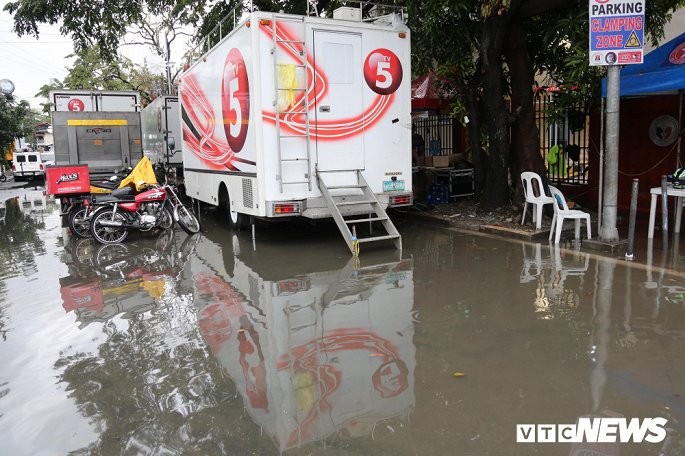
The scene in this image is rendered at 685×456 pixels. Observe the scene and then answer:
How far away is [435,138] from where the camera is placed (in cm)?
1611

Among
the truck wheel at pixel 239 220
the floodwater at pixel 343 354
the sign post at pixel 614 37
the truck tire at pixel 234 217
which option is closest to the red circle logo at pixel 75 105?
the truck tire at pixel 234 217

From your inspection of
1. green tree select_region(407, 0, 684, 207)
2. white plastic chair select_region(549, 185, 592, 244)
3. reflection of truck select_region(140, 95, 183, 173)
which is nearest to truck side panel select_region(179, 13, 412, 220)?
green tree select_region(407, 0, 684, 207)

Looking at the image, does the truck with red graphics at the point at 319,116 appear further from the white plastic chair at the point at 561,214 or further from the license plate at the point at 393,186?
the white plastic chair at the point at 561,214

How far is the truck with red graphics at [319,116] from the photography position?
8438 millimetres

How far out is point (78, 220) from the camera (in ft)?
35.1

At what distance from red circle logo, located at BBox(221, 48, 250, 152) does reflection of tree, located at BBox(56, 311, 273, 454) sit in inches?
175

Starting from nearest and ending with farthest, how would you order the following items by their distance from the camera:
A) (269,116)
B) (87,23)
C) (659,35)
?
(269,116) → (659,35) → (87,23)

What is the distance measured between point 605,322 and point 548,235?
13.2 feet

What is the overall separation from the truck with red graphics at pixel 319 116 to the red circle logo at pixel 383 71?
0.02 metres

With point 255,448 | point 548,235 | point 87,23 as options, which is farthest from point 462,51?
point 87,23

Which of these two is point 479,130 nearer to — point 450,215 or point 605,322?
point 450,215

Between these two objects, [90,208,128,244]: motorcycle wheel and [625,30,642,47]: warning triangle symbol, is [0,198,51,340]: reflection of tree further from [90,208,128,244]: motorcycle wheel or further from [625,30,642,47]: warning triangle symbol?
[625,30,642,47]: warning triangle symbol

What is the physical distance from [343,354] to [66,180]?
7.98 meters

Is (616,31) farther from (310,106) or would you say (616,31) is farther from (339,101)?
(310,106)
